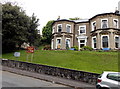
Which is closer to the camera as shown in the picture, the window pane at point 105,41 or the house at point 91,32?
the window pane at point 105,41

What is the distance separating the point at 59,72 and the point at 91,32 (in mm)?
17450

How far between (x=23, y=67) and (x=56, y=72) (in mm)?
5002

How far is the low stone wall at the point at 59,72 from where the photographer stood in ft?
37.6

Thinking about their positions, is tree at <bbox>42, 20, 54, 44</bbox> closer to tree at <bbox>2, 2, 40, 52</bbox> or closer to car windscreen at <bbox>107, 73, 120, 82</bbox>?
tree at <bbox>2, 2, 40, 52</bbox>

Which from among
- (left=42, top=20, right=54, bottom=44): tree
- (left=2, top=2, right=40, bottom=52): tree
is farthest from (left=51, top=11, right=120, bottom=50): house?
(left=42, top=20, right=54, bottom=44): tree

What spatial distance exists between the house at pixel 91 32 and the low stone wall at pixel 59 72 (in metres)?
14.1

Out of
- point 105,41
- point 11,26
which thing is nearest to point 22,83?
point 11,26

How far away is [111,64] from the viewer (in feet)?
50.4

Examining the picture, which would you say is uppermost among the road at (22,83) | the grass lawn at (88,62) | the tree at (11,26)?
the tree at (11,26)

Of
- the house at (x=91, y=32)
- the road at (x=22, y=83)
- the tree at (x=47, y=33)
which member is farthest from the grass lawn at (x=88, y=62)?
the tree at (x=47, y=33)

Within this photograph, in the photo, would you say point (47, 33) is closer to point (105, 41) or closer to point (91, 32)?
point (91, 32)

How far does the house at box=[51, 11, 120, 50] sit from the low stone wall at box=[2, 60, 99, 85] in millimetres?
14102

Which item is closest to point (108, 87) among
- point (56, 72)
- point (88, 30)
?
point (56, 72)

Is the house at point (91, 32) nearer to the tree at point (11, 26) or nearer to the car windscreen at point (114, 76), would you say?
the tree at point (11, 26)
